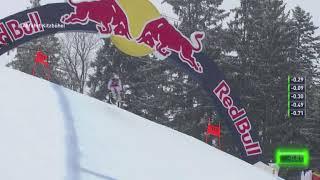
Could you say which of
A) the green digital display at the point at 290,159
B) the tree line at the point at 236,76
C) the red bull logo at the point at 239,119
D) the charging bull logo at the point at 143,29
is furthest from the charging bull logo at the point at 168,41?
the tree line at the point at 236,76

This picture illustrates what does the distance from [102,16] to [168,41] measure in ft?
6.06

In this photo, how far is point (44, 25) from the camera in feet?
53.3

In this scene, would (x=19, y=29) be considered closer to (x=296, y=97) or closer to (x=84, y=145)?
(x=296, y=97)

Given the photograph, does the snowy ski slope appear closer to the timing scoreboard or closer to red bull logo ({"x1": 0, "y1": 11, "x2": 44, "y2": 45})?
red bull logo ({"x1": 0, "y1": 11, "x2": 44, "y2": 45})

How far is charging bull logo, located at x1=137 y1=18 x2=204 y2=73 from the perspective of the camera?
1592 centimetres

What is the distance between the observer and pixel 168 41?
15945 mm

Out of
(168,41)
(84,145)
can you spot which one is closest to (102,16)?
(168,41)

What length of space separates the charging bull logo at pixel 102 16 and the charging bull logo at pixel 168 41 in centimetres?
56

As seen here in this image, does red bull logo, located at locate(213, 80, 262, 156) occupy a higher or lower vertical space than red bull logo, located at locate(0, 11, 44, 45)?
lower

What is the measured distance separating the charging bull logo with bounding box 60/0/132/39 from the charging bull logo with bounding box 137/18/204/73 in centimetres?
56

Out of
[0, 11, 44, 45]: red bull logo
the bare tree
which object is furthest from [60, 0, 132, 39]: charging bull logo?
the bare tree

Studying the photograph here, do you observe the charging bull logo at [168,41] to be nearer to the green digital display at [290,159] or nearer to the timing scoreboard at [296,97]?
the green digital display at [290,159]

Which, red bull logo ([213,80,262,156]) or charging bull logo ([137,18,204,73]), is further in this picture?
charging bull logo ([137,18,204,73])

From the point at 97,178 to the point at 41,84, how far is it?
1025mm
